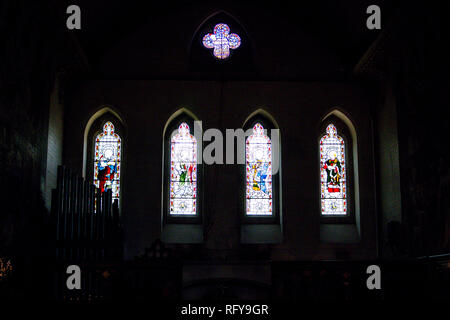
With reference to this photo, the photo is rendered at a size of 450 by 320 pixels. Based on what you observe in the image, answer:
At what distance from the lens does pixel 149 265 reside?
9266 mm

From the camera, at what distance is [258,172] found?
1595 centimetres

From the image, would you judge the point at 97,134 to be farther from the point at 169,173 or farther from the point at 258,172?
the point at 258,172

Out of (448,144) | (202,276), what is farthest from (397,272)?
(202,276)

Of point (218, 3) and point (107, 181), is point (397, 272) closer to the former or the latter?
point (107, 181)

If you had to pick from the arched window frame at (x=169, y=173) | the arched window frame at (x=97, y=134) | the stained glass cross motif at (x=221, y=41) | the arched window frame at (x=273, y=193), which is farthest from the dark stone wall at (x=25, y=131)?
the arched window frame at (x=273, y=193)

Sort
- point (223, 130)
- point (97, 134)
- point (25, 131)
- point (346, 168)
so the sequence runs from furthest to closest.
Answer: point (346, 168) → point (97, 134) → point (223, 130) → point (25, 131)

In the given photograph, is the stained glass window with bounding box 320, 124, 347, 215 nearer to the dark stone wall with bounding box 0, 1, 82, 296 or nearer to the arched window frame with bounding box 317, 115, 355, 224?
the arched window frame with bounding box 317, 115, 355, 224

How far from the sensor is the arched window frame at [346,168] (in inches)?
620

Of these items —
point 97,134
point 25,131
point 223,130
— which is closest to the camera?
point 25,131

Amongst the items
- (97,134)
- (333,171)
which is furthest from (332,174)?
(97,134)

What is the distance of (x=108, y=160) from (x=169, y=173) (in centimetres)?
149

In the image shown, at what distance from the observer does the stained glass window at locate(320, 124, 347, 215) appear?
15.9 m

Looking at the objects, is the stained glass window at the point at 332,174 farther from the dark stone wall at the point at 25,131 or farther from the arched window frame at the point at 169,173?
the dark stone wall at the point at 25,131

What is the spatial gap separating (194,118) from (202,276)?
12.5ft
